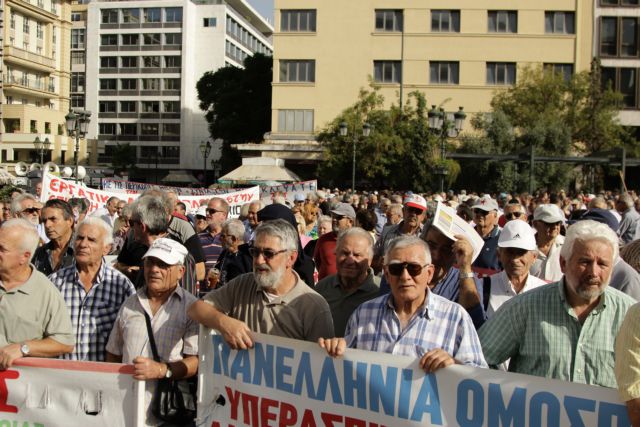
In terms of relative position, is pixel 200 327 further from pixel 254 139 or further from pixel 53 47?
pixel 53 47

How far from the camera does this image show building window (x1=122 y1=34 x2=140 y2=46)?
92.9m

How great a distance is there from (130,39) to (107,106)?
344 inches

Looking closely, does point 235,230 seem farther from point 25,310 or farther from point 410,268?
point 410,268

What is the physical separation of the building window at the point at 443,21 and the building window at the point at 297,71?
26.8 ft

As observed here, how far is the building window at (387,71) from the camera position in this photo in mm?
49406

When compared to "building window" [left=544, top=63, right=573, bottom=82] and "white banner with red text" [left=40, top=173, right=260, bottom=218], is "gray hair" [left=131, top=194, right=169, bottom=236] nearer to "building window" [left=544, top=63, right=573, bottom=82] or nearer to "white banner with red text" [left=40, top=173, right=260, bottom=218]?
"white banner with red text" [left=40, top=173, right=260, bottom=218]

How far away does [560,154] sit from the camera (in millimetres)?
40406

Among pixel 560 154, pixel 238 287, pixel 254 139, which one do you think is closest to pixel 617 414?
pixel 238 287

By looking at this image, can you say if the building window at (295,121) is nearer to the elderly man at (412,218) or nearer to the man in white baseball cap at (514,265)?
the elderly man at (412,218)

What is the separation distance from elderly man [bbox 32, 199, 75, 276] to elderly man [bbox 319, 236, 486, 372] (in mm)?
3123

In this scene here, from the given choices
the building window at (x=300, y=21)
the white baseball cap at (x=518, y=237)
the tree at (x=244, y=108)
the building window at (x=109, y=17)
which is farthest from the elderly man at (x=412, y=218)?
the building window at (x=109, y=17)

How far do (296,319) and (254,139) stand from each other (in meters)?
54.1

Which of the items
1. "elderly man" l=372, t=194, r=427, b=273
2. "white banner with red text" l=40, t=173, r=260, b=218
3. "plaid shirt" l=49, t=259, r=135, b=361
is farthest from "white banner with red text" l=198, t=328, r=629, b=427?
"white banner with red text" l=40, t=173, r=260, b=218

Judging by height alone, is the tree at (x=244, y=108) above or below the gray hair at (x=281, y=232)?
above
